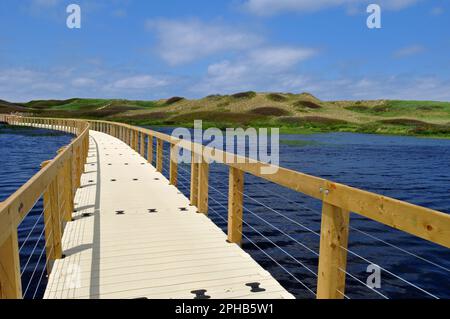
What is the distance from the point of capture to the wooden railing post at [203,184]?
6.71m

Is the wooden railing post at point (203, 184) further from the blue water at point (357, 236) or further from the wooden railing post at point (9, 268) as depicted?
the wooden railing post at point (9, 268)

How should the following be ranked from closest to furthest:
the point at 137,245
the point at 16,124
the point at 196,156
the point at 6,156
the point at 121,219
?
the point at 137,245, the point at 121,219, the point at 196,156, the point at 6,156, the point at 16,124

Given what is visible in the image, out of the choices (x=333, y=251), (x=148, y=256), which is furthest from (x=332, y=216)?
(x=148, y=256)

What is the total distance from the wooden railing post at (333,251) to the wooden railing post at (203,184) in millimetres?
3684

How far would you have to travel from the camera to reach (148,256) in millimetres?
4863

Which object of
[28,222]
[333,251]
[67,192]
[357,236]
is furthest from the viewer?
[28,222]

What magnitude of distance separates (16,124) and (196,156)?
70683 millimetres

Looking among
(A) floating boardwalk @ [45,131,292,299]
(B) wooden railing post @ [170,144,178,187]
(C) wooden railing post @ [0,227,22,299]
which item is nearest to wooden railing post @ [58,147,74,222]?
(A) floating boardwalk @ [45,131,292,299]

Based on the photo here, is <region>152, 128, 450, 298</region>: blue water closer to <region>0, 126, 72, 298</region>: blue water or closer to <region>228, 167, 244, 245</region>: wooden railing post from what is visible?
<region>228, 167, 244, 245</region>: wooden railing post

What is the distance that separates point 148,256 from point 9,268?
2373 millimetres

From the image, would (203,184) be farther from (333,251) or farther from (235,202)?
(333,251)

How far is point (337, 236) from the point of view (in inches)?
122
